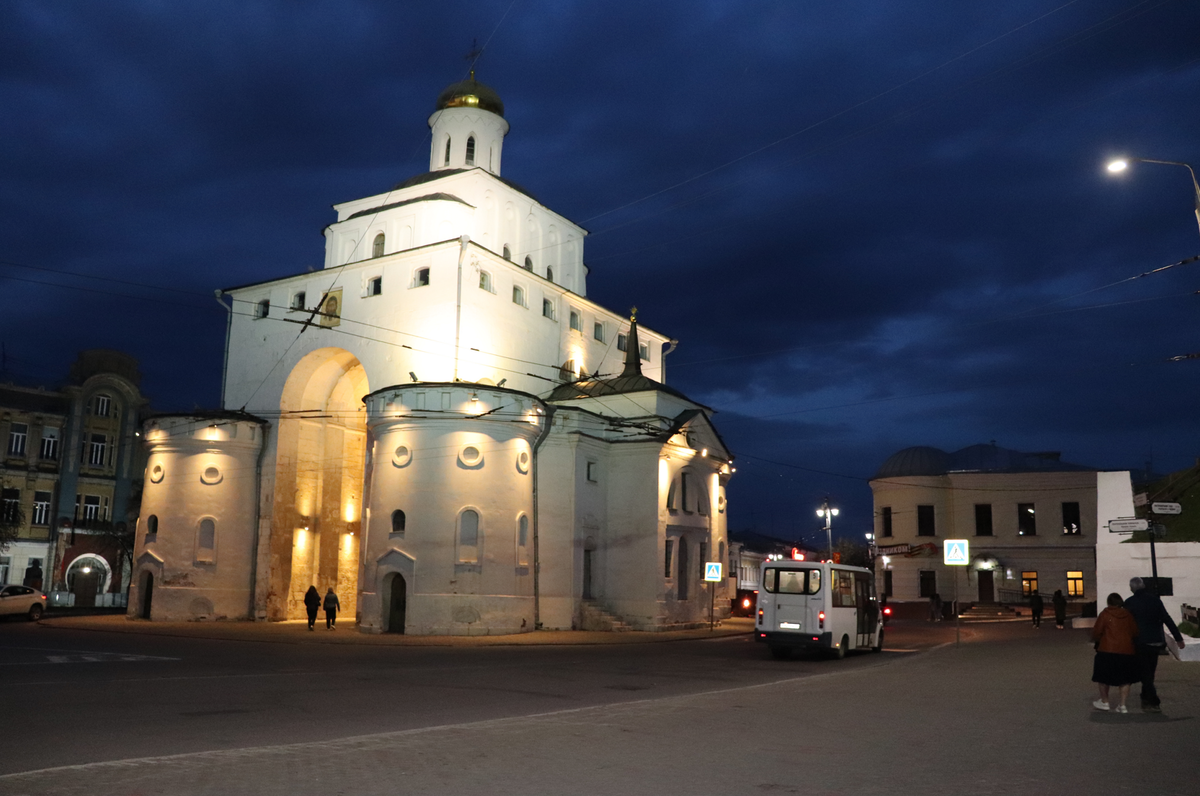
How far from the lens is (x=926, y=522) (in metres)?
58.1

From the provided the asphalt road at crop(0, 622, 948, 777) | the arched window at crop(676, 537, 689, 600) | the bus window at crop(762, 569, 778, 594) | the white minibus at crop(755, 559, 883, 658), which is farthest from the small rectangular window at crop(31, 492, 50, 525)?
the bus window at crop(762, 569, 778, 594)

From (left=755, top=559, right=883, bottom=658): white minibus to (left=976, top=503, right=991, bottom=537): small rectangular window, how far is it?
36245mm

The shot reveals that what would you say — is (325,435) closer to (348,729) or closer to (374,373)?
(374,373)

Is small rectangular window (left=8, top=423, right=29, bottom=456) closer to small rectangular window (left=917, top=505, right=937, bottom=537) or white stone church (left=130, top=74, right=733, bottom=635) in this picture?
white stone church (left=130, top=74, right=733, bottom=635)

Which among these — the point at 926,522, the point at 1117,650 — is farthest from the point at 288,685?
the point at 926,522

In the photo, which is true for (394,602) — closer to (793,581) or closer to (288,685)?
(793,581)

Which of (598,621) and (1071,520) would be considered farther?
(1071,520)

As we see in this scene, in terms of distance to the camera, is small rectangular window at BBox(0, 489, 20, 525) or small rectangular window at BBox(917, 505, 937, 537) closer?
small rectangular window at BBox(0, 489, 20, 525)

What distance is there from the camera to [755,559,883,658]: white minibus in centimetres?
2261

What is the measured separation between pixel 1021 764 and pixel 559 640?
2284 cm

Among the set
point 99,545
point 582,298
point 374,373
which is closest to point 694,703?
point 374,373

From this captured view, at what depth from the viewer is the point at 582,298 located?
43.7m

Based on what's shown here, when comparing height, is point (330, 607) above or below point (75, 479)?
below

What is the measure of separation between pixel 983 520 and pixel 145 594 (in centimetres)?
4468
